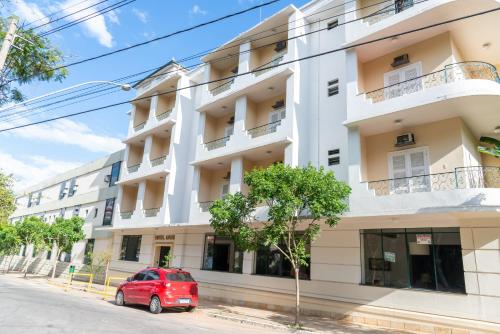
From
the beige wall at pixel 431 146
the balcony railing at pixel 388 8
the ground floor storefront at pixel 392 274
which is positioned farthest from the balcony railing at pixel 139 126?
the balcony railing at pixel 388 8

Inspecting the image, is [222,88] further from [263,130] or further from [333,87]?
[333,87]

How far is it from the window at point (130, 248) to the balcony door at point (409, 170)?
56.8ft

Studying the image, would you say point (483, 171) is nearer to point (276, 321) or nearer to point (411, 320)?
point (411, 320)

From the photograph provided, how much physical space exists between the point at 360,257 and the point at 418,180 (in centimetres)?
355

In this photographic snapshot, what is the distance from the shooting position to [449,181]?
11305mm

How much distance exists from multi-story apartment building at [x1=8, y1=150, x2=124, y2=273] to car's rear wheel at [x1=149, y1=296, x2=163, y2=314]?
14.1 m

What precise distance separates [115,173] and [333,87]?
19.6 m

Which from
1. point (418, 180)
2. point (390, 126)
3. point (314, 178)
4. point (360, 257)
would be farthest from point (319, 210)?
point (390, 126)

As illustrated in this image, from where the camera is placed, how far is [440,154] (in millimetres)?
12188

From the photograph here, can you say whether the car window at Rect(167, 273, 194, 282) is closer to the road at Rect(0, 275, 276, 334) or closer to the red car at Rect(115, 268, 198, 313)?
the red car at Rect(115, 268, 198, 313)

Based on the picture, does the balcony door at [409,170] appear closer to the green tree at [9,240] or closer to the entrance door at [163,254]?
the entrance door at [163,254]

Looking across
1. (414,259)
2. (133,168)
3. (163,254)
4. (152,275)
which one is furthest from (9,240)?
(414,259)

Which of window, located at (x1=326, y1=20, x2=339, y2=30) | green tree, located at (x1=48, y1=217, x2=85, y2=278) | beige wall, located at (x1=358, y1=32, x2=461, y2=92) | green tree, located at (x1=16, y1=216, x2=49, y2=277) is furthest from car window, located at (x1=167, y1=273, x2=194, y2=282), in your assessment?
green tree, located at (x1=16, y1=216, x2=49, y2=277)

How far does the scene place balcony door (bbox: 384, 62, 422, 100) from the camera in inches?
510
